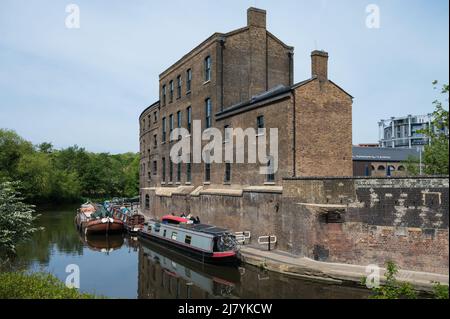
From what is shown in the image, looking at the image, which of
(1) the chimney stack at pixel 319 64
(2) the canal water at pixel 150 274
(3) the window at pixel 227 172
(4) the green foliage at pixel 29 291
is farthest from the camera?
(3) the window at pixel 227 172

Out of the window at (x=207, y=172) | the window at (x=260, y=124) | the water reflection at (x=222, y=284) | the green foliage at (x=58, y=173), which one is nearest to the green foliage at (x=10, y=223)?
the water reflection at (x=222, y=284)

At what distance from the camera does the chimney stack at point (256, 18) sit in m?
25.6

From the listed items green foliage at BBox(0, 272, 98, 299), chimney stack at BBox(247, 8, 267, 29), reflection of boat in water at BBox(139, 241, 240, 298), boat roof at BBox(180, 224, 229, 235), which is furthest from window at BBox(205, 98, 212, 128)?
green foliage at BBox(0, 272, 98, 299)

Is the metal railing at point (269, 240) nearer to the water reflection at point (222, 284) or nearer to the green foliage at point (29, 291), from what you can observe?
the water reflection at point (222, 284)

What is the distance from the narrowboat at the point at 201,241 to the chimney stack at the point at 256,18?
1352 cm

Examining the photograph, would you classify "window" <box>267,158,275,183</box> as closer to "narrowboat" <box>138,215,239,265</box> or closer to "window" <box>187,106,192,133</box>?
"narrowboat" <box>138,215,239,265</box>

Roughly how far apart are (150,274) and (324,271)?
793 cm

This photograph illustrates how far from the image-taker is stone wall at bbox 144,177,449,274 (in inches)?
518

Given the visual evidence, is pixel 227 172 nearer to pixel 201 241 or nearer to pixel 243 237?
pixel 243 237

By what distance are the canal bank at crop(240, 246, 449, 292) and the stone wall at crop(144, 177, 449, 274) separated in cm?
39

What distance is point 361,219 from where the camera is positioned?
14703mm

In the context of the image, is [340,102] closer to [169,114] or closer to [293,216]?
[293,216]

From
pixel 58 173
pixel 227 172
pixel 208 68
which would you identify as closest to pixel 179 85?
pixel 208 68
